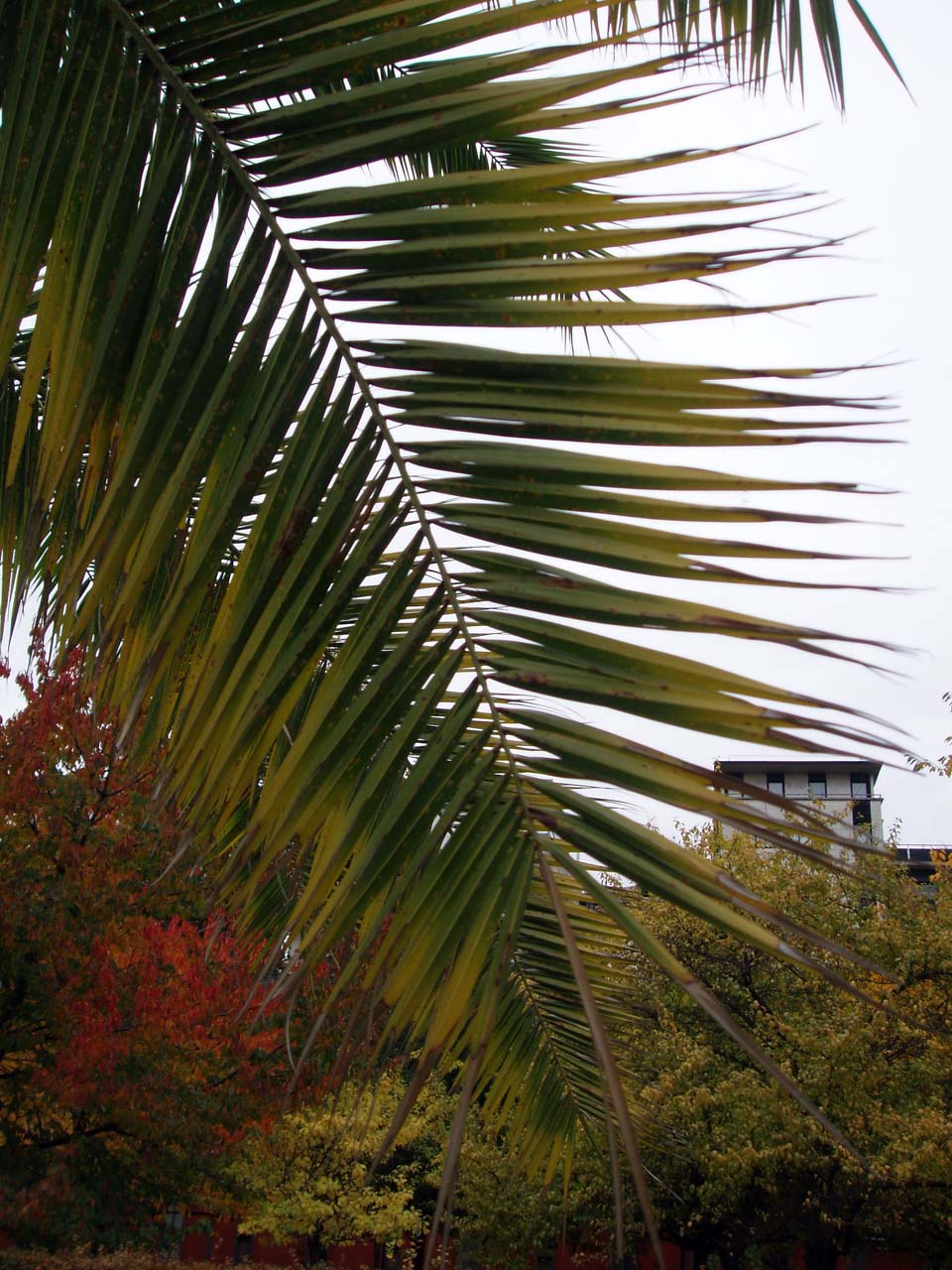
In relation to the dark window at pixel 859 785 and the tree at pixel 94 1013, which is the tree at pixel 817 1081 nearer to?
the tree at pixel 94 1013

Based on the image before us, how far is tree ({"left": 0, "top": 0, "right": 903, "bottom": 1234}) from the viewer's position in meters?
1.10

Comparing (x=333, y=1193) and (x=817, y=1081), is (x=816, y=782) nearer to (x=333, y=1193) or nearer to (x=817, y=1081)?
(x=333, y=1193)

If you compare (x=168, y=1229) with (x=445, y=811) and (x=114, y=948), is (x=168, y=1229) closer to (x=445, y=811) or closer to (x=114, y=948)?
(x=114, y=948)

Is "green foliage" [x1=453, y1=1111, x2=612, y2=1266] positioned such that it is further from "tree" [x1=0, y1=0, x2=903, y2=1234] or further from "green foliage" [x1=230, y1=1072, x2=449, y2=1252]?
"tree" [x1=0, y1=0, x2=903, y2=1234]

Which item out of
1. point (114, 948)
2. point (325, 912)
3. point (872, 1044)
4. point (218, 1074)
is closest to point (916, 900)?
point (872, 1044)

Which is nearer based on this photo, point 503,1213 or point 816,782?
point 503,1213

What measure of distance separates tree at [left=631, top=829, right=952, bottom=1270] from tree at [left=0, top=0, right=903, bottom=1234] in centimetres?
1716

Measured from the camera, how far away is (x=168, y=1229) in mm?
14219

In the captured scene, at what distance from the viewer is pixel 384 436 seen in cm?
130

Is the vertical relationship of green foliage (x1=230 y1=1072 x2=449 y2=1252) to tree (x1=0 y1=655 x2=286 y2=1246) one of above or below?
below

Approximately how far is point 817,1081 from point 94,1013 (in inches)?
433

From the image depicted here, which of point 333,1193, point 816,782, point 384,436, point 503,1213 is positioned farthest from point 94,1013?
point 816,782

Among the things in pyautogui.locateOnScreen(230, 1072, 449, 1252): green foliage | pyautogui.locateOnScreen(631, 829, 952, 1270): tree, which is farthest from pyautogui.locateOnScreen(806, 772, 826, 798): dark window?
pyautogui.locateOnScreen(230, 1072, 449, 1252): green foliage

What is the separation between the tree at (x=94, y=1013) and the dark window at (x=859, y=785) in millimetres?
48591
